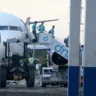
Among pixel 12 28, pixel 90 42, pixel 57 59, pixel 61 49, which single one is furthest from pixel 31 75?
pixel 90 42

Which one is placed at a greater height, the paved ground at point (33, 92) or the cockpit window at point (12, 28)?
the cockpit window at point (12, 28)

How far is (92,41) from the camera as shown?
486 inches

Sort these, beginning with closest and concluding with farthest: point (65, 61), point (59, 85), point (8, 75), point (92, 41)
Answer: point (92, 41) → point (8, 75) → point (59, 85) → point (65, 61)

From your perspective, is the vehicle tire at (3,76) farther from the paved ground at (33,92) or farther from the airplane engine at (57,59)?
the airplane engine at (57,59)

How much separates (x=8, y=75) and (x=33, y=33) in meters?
10.3

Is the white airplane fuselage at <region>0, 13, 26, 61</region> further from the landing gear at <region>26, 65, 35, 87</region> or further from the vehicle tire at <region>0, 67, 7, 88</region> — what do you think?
the vehicle tire at <region>0, 67, 7, 88</region>

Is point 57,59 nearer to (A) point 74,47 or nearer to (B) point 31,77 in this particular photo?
(B) point 31,77

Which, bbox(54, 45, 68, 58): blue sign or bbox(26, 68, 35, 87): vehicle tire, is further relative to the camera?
bbox(54, 45, 68, 58): blue sign

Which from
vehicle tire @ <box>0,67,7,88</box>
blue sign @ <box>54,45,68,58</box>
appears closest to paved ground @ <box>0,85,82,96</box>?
vehicle tire @ <box>0,67,7,88</box>

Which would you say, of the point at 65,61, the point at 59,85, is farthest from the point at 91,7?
the point at 65,61

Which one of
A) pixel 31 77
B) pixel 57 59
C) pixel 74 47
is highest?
pixel 74 47

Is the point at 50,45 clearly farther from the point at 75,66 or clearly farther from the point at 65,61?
the point at 75,66

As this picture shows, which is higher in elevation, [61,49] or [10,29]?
[10,29]

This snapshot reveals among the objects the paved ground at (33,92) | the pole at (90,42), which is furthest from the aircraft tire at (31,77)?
the pole at (90,42)
